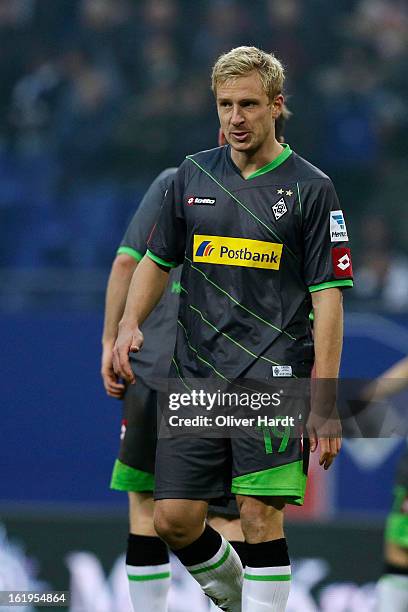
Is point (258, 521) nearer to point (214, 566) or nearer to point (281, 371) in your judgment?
point (214, 566)

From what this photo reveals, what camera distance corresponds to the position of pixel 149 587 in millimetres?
4754

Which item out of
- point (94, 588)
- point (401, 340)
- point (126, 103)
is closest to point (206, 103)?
point (126, 103)

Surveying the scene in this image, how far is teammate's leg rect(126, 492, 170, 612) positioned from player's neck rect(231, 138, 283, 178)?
1.47 metres

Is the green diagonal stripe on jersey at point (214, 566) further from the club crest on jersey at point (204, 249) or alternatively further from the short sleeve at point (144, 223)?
the short sleeve at point (144, 223)

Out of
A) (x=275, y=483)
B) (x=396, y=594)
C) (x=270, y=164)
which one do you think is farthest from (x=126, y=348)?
(x=396, y=594)

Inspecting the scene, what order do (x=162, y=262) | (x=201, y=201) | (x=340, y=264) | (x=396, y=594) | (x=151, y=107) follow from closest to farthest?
(x=340, y=264), (x=201, y=201), (x=162, y=262), (x=396, y=594), (x=151, y=107)

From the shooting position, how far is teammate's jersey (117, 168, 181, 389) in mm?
4941

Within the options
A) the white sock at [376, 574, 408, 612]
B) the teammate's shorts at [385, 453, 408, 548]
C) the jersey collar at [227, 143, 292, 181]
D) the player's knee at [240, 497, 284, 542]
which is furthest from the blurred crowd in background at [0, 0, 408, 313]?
the player's knee at [240, 497, 284, 542]

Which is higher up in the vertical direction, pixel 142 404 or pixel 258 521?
pixel 142 404

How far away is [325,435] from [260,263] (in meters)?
0.59

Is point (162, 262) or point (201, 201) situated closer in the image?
point (201, 201)

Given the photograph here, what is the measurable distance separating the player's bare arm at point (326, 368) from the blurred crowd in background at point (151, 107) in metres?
5.16

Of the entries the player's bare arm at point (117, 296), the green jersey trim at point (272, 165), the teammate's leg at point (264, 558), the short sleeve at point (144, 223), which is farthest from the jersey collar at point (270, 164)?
the teammate's leg at point (264, 558)

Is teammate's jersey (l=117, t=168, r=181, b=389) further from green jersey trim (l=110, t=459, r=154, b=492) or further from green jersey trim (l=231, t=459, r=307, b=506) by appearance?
green jersey trim (l=231, t=459, r=307, b=506)
